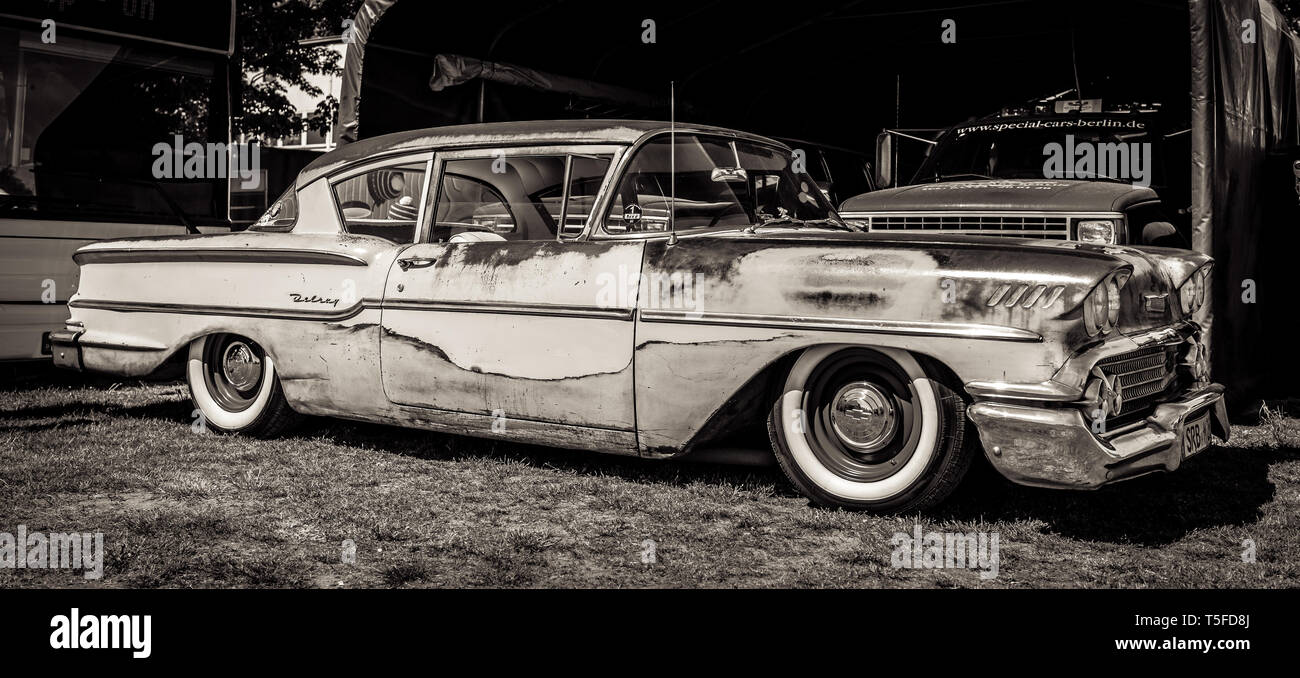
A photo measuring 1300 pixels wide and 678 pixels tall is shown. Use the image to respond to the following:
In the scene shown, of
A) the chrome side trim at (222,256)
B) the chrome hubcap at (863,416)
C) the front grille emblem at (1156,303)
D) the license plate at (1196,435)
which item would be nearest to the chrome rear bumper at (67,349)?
the chrome side trim at (222,256)

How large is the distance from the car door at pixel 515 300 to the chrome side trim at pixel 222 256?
0.39m

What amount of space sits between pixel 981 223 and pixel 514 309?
10.8 ft

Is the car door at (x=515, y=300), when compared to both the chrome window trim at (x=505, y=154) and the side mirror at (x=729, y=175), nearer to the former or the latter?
the chrome window trim at (x=505, y=154)

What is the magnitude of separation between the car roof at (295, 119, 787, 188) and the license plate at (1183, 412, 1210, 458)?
2.17 m

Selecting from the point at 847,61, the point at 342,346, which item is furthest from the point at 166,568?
the point at 847,61

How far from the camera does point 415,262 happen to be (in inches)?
195

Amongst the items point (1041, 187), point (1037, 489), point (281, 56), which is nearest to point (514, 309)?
point (1037, 489)

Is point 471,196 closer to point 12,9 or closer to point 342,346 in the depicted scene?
point 342,346

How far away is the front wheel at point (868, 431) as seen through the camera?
3.96 m

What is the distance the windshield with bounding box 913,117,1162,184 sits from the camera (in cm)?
751

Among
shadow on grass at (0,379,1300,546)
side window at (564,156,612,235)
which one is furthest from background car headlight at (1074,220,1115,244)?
side window at (564,156,612,235)

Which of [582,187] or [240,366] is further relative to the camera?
[240,366]

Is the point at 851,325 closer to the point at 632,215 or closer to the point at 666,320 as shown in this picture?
the point at 666,320

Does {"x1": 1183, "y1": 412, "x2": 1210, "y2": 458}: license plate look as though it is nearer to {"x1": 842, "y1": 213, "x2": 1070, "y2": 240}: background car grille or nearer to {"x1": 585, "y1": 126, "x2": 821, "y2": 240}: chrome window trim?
{"x1": 585, "y1": 126, "x2": 821, "y2": 240}: chrome window trim
